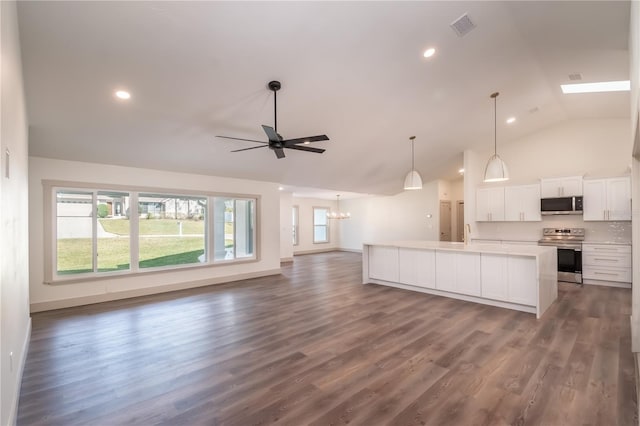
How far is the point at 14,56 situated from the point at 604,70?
702 centimetres

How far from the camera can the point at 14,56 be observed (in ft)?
7.89

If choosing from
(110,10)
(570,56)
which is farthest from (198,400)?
(570,56)

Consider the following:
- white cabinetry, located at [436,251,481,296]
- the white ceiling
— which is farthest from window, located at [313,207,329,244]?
white cabinetry, located at [436,251,481,296]

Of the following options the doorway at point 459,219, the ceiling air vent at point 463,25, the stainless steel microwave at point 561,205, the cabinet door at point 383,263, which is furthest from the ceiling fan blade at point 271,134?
the doorway at point 459,219

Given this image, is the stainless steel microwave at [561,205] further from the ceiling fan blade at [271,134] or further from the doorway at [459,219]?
the ceiling fan blade at [271,134]

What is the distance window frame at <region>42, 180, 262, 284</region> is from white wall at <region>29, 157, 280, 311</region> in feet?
0.21

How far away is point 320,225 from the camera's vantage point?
44.0 feet

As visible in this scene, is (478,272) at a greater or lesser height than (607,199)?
lesser

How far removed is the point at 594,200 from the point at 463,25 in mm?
5570

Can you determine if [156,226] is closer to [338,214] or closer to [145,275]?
[145,275]

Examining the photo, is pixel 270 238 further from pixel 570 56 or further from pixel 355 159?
pixel 570 56

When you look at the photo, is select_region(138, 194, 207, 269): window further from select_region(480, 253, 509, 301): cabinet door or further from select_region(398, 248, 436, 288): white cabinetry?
select_region(480, 253, 509, 301): cabinet door

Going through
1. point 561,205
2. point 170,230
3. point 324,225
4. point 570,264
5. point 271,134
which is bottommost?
point 570,264

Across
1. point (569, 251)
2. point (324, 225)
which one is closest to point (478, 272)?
point (569, 251)
